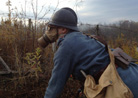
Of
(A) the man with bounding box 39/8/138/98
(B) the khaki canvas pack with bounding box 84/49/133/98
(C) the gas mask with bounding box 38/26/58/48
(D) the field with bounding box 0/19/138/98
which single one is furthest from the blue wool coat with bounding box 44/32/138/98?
(D) the field with bounding box 0/19/138/98

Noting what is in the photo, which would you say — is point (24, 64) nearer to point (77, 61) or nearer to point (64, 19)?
point (64, 19)

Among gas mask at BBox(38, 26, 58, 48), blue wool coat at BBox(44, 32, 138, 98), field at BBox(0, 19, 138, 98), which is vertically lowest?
field at BBox(0, 19, 138, 98)

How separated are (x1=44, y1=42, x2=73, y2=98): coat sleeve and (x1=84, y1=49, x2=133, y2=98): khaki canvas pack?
247 millimetres

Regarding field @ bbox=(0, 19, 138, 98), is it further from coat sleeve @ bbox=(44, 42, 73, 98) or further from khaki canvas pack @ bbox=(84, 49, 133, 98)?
khaki canvas pack @ bbox=(84, 49, 133, 98)

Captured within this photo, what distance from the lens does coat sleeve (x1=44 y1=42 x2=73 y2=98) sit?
50.4 inches

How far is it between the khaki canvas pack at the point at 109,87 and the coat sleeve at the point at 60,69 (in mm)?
247

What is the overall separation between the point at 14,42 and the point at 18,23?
0.65 m

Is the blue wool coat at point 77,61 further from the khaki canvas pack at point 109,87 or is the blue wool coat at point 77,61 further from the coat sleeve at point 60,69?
the khaki canvas pack at point 109,87

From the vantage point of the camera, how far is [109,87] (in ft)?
3.72

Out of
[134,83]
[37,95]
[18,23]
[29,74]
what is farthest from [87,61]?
[18,23]

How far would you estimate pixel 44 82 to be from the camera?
10.8ft

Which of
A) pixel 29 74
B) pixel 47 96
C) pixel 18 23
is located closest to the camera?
pixel 47 96

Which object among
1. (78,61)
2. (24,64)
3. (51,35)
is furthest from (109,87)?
(24,64)

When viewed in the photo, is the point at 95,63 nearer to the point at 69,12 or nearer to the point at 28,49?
the point at 69,12
